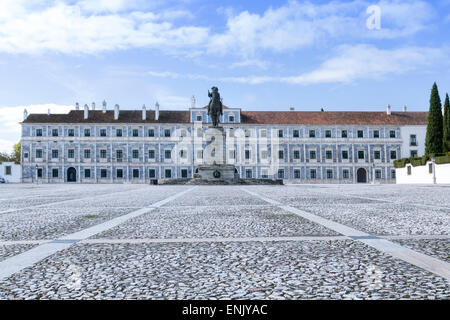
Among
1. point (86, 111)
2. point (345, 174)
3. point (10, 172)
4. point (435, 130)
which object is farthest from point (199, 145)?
point (10, 172)

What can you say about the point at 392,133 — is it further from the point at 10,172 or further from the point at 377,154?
the point at 10,172

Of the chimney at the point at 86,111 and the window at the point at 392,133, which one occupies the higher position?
the chimney at the point at 86,111

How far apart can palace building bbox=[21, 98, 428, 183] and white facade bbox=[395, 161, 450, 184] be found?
41.7 ft

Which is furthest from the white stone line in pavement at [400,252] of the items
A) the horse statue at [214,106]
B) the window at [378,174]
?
the window at [378,174]

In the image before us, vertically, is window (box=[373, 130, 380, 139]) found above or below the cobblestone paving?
above

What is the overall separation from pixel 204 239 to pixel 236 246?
548 millimetres

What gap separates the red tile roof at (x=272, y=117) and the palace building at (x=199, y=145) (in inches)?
5.6

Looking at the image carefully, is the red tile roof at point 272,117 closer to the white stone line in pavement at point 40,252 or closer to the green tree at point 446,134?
the green tree at point 446,134

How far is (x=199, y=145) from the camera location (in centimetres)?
5319

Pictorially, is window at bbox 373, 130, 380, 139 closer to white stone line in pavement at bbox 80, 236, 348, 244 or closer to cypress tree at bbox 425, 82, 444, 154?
cypress tree at bbox 425, 82, 444, 154

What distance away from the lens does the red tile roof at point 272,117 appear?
174ft

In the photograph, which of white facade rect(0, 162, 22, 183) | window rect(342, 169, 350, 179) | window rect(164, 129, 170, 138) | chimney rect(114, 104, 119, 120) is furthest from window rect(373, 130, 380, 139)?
white facade rect(0, 162, 22, 183)

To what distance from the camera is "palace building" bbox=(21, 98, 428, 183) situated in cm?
5228

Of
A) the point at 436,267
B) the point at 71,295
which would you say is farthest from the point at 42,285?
the point at 436,267
